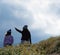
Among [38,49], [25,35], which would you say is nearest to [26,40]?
[25,35]

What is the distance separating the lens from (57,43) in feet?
54.7

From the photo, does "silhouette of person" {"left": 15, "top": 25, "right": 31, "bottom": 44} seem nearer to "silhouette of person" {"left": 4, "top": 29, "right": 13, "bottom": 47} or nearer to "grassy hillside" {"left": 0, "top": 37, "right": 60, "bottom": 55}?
"silhouette of person" {"left": 4, "top": 29, "right": 13, "bottom": 47}

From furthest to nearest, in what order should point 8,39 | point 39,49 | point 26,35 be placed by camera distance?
point 26,35
point 8,39
point 39,49

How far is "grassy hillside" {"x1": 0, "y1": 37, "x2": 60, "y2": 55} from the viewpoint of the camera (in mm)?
13844

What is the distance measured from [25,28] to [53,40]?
8.08 feet

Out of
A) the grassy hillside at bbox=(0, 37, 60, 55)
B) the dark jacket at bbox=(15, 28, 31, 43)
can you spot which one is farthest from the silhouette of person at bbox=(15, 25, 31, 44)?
the grassy hillside at bbox=(0, 37, 60, 55)

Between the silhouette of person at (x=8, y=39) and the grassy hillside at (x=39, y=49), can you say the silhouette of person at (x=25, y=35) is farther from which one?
the grassy hillside at (x=39, y=49)

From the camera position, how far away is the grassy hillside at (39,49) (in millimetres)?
13844

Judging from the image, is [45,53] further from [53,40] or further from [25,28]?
[25,28]

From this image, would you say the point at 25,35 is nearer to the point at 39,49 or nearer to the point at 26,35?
the point at 26,35

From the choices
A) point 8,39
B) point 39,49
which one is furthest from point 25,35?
point 39,49

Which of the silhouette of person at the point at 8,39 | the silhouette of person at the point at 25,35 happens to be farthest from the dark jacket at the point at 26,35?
the silhouette of person at the point at 8,39

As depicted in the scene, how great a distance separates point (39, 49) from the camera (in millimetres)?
17078

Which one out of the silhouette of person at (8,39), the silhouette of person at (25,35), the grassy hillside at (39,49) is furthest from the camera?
the silhouette of person at (25,35)
